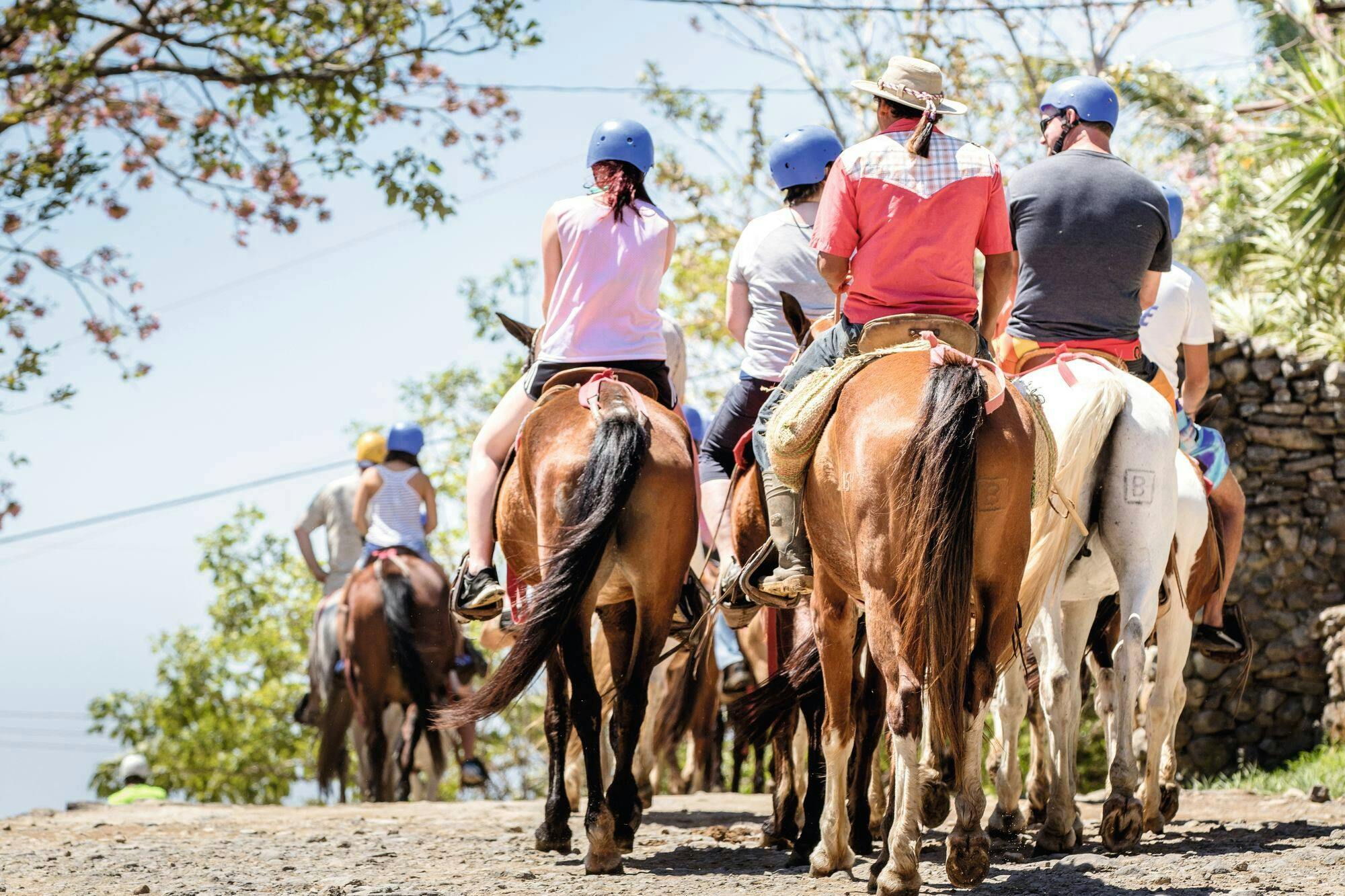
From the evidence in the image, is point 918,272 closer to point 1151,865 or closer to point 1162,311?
point 1151,865

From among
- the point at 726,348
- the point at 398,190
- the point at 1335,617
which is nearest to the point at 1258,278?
the point at 1335,617

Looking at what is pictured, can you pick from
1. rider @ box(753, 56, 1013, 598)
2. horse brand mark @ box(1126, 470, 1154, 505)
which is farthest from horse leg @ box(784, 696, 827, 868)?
horse brand mark @ box(1126, 470, 1154, 505)

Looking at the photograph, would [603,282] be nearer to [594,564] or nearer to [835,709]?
[594,564]

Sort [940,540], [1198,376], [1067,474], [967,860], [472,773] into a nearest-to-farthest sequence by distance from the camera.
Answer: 1. [940,540]
2. [967,860]
3. [1067,474]
4. [1198,376]
5. [472,773]

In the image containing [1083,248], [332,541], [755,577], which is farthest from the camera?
[332,541]

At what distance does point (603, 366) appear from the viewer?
6219 millimetres

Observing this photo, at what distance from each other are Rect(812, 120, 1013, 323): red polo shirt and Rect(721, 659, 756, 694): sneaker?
4.31 m

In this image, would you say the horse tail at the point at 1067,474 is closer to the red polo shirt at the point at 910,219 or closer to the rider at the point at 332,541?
the red polo shirt at the point at 910,219

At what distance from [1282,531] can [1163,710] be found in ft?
17.7

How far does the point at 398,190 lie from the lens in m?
10.7

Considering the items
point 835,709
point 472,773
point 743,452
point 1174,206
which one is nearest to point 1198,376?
point 1174,206

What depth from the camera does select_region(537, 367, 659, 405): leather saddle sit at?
6.13 m

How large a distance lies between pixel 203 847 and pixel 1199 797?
5.63 metres

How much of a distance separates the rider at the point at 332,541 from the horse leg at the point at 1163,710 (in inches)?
250
